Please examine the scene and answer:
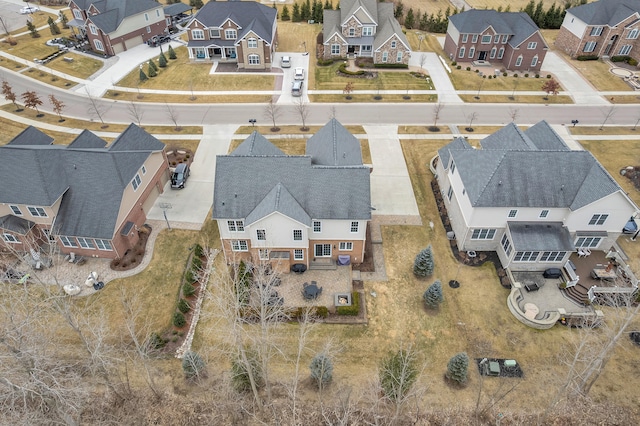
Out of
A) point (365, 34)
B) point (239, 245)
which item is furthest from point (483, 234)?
point (365, 34)

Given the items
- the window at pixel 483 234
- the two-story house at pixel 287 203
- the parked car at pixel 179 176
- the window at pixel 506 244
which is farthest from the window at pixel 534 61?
the parked car at pixel 179 176

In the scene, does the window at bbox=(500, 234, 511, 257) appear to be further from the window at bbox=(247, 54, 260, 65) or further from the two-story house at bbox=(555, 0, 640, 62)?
the two-story house at bbox=(555, 0, 640, 62)

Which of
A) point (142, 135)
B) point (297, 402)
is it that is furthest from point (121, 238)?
point (297, 402)

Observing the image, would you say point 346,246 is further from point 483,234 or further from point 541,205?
point 541,205

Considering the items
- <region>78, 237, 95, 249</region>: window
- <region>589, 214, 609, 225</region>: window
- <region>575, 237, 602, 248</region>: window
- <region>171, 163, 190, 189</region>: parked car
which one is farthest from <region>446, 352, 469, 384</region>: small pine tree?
<region>171, 163, 190, 189</region>: parked car

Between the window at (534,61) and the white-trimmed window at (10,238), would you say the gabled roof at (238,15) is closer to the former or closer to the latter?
the window at (534,61)

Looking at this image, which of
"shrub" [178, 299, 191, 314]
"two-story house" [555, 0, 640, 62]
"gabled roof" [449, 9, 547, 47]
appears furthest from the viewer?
"two-story house" [555, 0, 640, 62]
